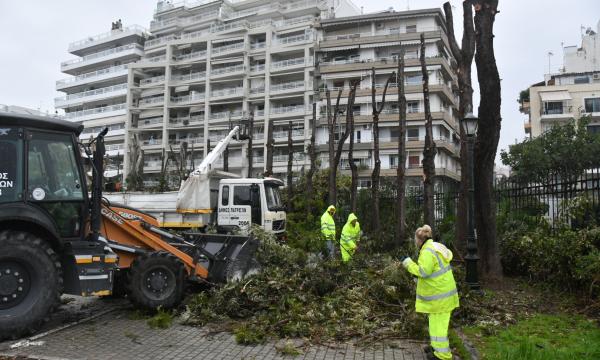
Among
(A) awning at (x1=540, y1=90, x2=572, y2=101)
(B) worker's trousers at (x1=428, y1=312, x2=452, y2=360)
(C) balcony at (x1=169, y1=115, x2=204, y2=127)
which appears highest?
(A) awning at (x1=540, y1=90, x2=572, y2=101)

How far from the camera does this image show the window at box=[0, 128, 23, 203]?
23.4 feet

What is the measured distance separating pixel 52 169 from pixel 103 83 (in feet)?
235

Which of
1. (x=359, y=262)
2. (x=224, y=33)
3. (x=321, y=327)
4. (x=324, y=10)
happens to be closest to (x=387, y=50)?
(x=324, y=10)

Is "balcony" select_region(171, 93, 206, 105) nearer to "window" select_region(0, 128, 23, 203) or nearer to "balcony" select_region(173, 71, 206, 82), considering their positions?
"balcony" select_region(173, 71, 206, 82)

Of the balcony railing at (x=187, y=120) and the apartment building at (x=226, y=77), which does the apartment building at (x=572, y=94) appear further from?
the balcony railing at (x=187, y=120)

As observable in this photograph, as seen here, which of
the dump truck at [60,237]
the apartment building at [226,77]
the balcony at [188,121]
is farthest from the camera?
the balcony at [188,121]

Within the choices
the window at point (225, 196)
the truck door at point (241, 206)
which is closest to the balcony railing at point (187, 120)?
the window at point (225, 196)

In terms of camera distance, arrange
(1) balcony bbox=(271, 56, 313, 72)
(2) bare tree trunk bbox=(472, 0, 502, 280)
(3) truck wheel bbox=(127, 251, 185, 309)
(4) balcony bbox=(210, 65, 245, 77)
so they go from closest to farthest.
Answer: (3) truck wheel bbox=(127, 251, 185, 309) < (2) bare tree trunk bbox=(472, 0, 502, 280) < (1) balcony bbox=(271, 56, 313, 72) < (4) balcony bbox=(210, 65, 245, 77)

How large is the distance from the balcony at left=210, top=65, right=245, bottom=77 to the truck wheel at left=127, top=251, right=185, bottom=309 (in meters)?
52.8

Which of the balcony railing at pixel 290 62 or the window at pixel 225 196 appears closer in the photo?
the window at pixel 225 196

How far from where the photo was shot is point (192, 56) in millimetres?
64750

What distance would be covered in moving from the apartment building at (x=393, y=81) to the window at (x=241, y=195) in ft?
99.7

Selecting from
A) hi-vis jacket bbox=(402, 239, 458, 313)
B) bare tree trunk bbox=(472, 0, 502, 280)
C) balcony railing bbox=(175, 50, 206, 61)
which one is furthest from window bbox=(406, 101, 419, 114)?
hi-vis jacket bbox=(402, 239, 458, 313)

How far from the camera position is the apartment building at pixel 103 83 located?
2712 inches
